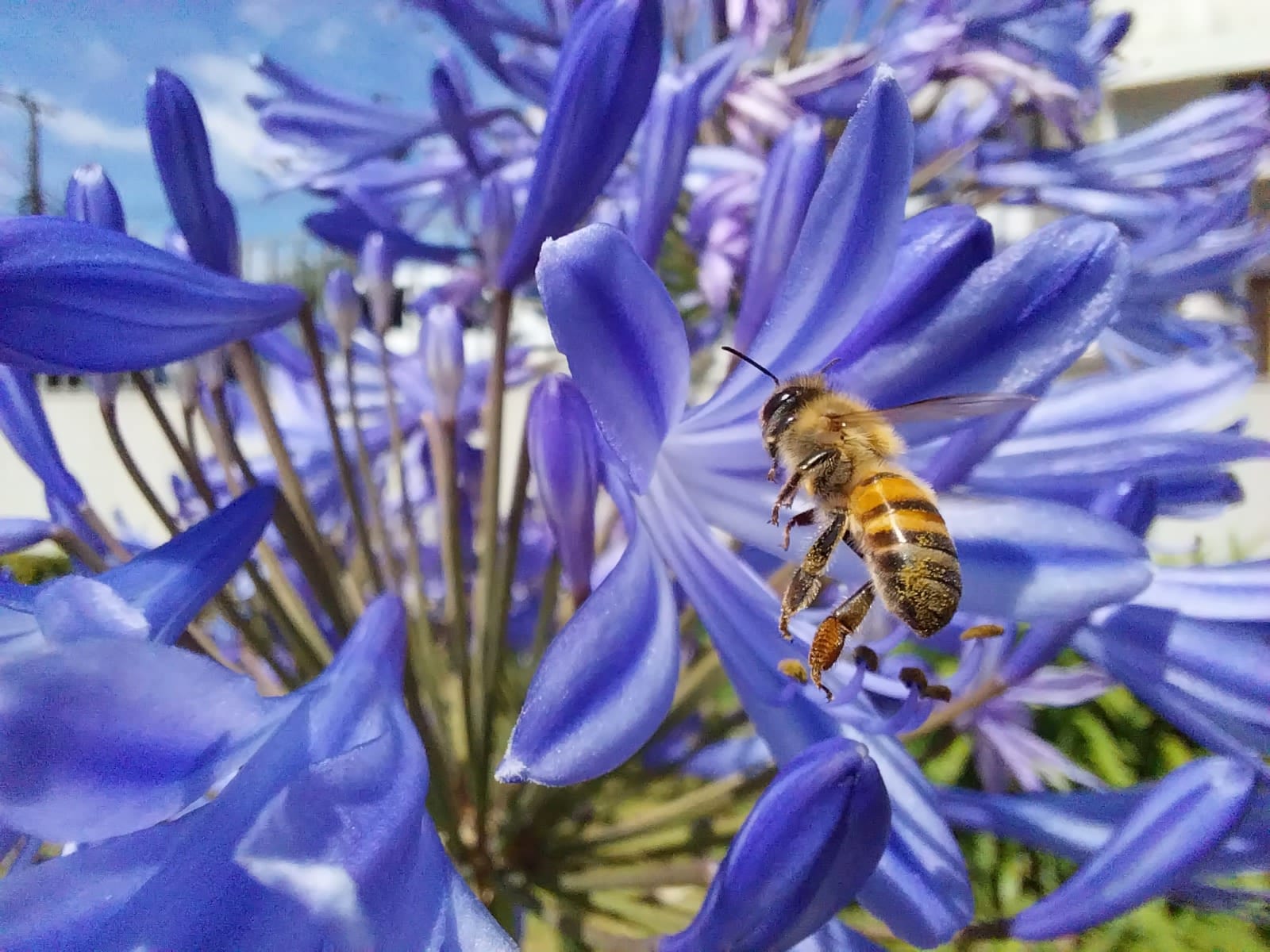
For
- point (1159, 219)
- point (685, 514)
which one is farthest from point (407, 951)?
point (1159, 219)

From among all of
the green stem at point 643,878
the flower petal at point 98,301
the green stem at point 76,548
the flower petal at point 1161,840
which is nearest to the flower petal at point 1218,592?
the flower petal at point 1161,840

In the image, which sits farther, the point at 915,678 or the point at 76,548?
the point at 76,548

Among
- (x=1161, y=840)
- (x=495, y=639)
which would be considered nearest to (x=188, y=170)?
(x=495, y=639)

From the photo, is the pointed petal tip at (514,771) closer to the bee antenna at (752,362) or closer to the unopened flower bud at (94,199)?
the bee antenna at (752,362)

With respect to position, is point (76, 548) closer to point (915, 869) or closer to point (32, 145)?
point (32, 145)

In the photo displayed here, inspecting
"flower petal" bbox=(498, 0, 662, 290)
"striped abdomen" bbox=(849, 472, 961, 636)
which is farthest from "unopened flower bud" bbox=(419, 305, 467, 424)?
"striped abdomen" bbox=(849, 472, 961, 636)

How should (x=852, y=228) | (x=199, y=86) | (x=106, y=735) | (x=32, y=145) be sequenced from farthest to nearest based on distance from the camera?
(x=199, y=86) → (x=32, y=145) → (x=852, y=228) → (x=106, y=735)
